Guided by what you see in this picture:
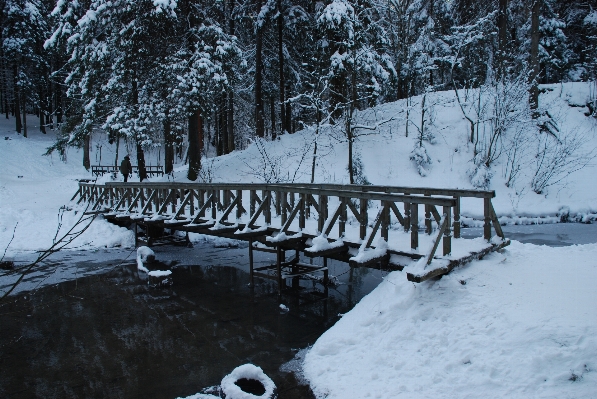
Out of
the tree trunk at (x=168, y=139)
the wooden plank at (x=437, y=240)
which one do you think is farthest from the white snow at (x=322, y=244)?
the tree trunk at (x=168, y=139)

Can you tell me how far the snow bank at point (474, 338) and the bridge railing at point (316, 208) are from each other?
851 millimetres

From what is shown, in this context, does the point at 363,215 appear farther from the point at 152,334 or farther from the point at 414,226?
the point at 152,334

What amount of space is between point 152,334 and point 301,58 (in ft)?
76.5

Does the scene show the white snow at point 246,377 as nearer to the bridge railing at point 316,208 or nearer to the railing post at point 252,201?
the bridge railing at point 316,208

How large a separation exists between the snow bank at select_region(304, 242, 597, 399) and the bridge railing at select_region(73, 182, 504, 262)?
2.79 ft

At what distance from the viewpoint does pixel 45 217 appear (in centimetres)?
1838

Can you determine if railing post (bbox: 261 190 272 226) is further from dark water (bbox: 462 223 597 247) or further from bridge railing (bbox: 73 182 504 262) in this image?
dark water (bbox: 462 223 597 247)

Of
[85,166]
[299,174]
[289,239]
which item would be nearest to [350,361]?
[289,239]

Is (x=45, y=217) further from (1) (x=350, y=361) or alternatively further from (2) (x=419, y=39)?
(2) (x=419, y=39)

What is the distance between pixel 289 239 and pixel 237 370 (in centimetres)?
390

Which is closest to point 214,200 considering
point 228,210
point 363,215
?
point 228,210

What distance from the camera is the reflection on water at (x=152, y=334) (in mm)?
6316

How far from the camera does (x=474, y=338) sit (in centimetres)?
545

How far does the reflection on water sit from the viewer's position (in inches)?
249
